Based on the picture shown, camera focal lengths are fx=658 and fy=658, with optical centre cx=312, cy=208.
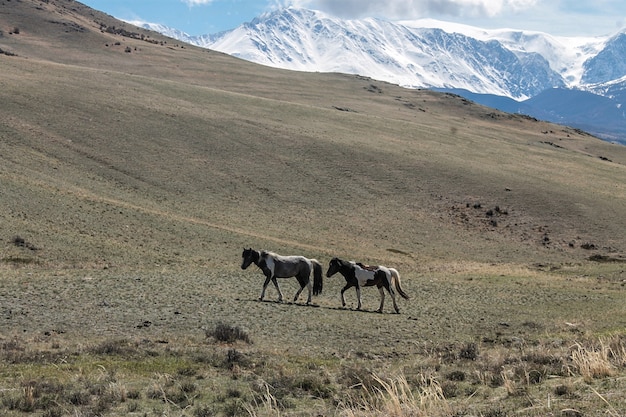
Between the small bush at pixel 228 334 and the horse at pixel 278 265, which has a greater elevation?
the horse at pixel 278 265

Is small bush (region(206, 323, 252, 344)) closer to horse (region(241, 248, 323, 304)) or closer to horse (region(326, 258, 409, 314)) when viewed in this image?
horse (region(241, 248, 323, 304))

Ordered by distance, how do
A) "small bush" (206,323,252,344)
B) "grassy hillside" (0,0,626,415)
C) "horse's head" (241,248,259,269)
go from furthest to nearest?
"horse's head" (241,248,259,269), "small bush" (206,323,252,344), "grassy hillside" (0,0,626,415)

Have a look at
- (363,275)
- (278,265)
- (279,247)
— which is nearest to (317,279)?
(278,265)

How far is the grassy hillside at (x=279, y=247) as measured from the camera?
47.8 ft

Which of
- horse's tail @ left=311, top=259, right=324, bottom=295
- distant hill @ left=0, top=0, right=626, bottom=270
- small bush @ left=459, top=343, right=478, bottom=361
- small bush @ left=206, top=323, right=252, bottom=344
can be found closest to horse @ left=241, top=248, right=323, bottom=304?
horse's tail @ left=311, top=259, right=324, bottom=295

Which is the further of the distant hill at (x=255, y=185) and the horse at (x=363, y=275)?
the distant hill at (x=255, y=185)

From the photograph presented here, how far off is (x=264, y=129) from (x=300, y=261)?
189 feet

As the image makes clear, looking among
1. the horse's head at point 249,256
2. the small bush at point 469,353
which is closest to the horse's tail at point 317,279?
the horse's head at point 249,256

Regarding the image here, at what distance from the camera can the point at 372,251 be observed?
164ft

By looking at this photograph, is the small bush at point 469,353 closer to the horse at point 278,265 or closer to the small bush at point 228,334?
the small bush at point 228,334

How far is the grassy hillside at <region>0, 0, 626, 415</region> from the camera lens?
47.8 feet

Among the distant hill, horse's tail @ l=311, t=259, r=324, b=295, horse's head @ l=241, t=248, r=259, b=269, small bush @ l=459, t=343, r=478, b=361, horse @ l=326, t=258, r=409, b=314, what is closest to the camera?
small bush @ l=459, t=343, r=478, b=361

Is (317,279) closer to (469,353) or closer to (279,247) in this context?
(469,353)

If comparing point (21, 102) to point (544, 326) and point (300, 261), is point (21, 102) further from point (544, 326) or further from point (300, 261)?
point (544, 326)
